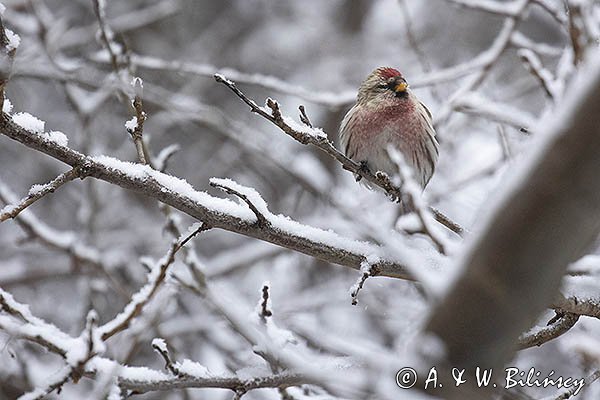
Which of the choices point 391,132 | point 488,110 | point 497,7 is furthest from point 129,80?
point 497,7

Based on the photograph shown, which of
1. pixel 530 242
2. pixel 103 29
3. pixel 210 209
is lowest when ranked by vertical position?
pixel 530 242

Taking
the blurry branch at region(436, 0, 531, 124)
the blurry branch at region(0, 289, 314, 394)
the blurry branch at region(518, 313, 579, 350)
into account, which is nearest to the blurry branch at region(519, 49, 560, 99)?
the blurry branch at region(518, 313, 579, 350)

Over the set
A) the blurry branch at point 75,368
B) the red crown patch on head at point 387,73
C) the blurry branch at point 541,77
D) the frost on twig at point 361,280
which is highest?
the red crown patch on head at point 387,73

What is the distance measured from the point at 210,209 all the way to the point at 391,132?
180 centimetres

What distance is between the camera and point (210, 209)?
1.76 metres

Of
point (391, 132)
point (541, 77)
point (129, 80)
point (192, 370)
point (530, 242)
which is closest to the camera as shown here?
point (530, 242)

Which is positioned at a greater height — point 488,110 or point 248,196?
point 488,110

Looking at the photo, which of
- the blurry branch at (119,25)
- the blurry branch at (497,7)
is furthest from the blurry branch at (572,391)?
the blurry branch at (119,25)

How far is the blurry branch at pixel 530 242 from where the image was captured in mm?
860

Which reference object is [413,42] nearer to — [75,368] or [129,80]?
[129,80]

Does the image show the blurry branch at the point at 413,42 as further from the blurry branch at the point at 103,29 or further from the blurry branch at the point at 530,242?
the blurry branch at the point at 530,242

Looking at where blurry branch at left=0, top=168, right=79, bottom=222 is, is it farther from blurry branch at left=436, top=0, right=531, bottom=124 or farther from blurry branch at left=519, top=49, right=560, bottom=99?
A: blurry branch at left=436, top=0, right=531, bottom=124

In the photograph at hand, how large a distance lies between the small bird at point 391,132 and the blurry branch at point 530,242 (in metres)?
2.43

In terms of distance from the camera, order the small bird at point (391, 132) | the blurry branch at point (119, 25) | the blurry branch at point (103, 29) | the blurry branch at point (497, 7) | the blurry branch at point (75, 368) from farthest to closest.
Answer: the blurry branch at point (119, 25) → the small bird at point (391, 132) → the blurry branch at point (497, 7) → the blurry branch at point (103, 29) → the blurry branch at point (75, 368)
